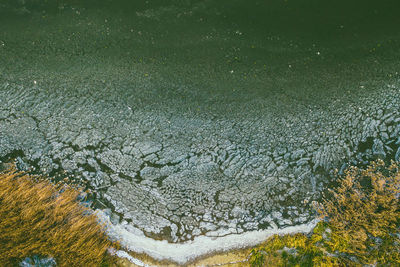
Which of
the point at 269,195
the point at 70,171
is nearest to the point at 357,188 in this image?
the point at 269,195

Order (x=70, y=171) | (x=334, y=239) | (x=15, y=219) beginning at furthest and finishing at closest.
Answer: (x=70, y=171), (x=334, y=239), (x=15, y=219)

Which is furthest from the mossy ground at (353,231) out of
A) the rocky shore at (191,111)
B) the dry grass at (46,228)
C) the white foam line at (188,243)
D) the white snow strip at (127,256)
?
the dry grass at (46,228)

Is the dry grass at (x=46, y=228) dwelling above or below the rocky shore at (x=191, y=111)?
below

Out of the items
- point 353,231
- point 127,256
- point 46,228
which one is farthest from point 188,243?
point 353,231

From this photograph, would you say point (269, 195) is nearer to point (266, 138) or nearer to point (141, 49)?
point (266, 138)

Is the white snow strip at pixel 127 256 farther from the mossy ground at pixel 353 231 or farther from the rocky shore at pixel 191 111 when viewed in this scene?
the mossy ground at pixel 353 231

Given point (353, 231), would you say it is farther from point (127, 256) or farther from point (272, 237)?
point (127, 256)
